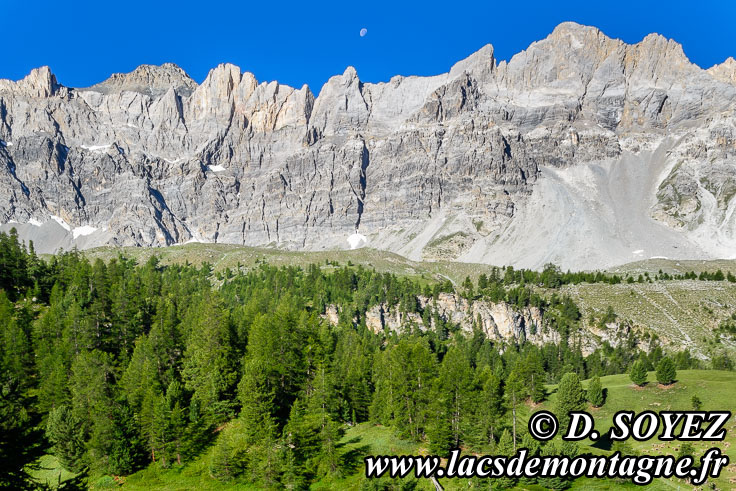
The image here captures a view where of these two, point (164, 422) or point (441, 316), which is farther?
Answer: point (441, 316)

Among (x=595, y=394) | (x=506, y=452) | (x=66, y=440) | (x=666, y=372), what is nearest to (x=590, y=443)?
(x=595, y=394)

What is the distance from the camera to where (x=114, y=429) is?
47.4m

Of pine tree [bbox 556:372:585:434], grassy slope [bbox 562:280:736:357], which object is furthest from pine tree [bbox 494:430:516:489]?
grassy slope [bbox 562:280:736:357]

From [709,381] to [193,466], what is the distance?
72.6 metres

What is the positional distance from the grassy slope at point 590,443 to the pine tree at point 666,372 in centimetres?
107

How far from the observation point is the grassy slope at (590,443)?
42.3 meters

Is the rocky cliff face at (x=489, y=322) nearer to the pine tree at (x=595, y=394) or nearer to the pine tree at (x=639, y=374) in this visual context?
the pine tree at (x=639, y=374)

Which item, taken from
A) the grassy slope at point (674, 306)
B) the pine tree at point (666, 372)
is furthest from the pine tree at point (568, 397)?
the grassy slope at point (674, 306)

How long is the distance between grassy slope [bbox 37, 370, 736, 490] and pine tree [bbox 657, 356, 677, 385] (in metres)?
1.07

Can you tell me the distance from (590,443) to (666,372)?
84.7 feet

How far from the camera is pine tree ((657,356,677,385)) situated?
7401 cm

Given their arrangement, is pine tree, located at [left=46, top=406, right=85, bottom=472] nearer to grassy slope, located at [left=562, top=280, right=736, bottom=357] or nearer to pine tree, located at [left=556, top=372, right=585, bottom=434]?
pine tree, located at [left=556, top=372, right=585, bottom=434]

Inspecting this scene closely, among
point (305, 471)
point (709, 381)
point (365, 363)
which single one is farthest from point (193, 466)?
point (709, 381)

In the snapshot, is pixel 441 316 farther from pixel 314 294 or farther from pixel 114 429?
pixel 114 429
